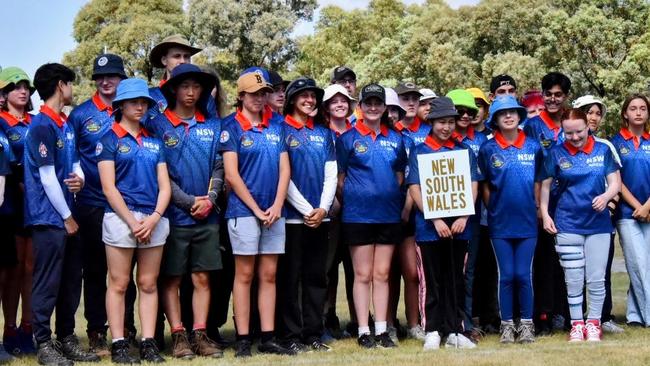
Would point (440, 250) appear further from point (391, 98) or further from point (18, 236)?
point (18, 236)

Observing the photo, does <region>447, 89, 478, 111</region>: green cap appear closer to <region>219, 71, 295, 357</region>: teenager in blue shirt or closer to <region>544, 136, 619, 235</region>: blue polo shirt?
<region>544, 136, 619, 235</region>: blue polo shirt

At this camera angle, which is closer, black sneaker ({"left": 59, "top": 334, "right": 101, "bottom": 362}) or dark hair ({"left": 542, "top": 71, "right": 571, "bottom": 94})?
black sneaker ({"left": 59, "top": 334, "right": 101, "bottom": 362})

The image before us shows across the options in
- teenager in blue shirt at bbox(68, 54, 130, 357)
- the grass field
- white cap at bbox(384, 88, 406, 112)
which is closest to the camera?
the grass field

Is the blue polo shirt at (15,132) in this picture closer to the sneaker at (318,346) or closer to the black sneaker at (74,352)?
the black sneaker at (74,352)

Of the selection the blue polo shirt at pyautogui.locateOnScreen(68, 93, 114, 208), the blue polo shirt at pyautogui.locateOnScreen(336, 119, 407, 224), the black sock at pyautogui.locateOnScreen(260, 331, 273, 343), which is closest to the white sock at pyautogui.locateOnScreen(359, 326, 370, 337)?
the black sock at pyautogui.locateOnScreen(260, 331, 273, 343)

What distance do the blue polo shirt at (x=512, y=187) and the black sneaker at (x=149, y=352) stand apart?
3.30 metres

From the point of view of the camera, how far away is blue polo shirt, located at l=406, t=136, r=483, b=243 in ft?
28.5

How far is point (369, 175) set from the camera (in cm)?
874

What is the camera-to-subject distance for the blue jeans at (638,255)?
976 cm

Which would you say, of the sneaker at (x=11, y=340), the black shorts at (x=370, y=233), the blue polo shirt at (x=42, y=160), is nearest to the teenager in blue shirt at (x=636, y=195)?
the black shorts at (x=370, y=233)

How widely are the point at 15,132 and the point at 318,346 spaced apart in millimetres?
3346

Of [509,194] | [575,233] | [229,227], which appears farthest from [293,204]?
[575,233]

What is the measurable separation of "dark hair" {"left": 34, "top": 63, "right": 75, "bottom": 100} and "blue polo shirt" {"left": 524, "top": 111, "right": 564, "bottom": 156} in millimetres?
4785

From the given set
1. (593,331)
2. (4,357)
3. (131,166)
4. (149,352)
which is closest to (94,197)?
(131,166)
